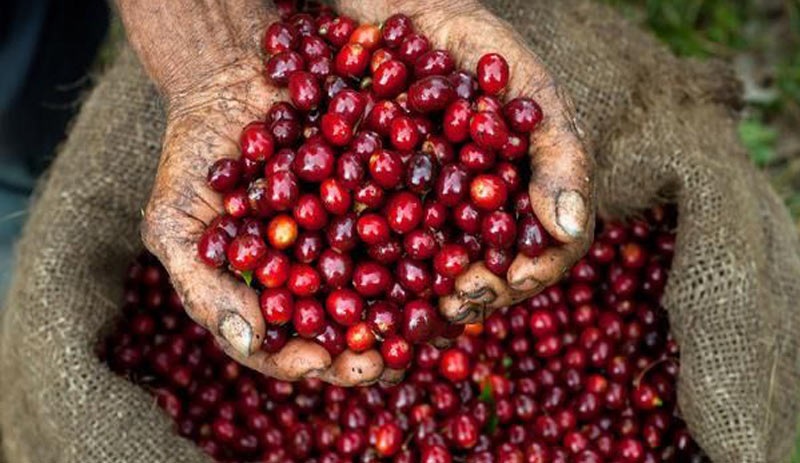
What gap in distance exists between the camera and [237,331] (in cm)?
275

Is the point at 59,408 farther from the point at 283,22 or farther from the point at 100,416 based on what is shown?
the point at 283,22

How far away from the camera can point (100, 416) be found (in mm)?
3436

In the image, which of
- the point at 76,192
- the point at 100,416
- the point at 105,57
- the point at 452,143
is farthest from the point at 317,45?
the point at 105,57

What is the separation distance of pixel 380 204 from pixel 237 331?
0.52 meters

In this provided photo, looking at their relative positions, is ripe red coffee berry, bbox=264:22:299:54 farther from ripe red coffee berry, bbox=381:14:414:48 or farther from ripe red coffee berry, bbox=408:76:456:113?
ripe red coffee berry, bbox=408:76:456:113

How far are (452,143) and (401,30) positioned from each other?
44 centimetres

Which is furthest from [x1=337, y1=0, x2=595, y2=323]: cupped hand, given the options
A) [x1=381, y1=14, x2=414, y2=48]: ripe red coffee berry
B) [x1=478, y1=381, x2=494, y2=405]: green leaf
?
[x1=478, y1=381, x2=494, y2=405]: green leaf

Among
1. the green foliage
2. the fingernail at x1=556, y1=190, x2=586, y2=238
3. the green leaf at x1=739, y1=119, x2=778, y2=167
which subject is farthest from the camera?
the green foliage

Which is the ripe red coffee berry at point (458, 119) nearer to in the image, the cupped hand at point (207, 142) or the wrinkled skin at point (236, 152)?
the wrinkled skin at point (236, 152)

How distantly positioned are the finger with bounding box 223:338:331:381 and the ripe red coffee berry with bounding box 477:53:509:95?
879 mm

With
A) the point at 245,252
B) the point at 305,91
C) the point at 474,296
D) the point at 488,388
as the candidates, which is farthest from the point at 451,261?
the point at 488,388

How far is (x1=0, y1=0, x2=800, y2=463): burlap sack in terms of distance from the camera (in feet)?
11.3

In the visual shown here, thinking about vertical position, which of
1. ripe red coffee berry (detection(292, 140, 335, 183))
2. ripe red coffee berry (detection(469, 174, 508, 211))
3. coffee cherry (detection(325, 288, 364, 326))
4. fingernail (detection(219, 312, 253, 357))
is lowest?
fingernail (detection(219, 312, 253, 357))

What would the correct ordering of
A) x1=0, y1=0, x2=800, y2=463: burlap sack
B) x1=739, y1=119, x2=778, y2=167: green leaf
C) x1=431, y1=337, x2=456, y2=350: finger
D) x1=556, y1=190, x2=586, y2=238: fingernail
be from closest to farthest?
1. x1=556, y1=190, x2=586, y2=238: fingernail
2. x1=431, y1=337, x2=456, y2=350: finger
3. x1=0, y1=0, x2=800, y2=463: burlap sack
4. x1=739, y1=119, x2=778, y2=167: green leaf
